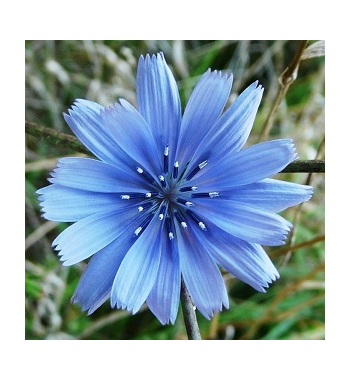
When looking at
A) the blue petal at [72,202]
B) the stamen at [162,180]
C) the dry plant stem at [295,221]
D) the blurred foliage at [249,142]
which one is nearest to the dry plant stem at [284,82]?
the blurred foliage at [249,142]

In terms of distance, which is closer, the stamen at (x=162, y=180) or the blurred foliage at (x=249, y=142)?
the stamen at (x=162, y=180)

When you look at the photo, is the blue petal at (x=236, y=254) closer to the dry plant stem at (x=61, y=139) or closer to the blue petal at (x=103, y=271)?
the blue petal at (x=103, y=271)

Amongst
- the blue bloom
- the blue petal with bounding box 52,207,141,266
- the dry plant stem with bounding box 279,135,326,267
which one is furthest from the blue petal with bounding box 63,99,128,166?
the dry plant stem with bounding box 279,135,326,267

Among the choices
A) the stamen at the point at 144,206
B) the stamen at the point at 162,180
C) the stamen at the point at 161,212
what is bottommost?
the stamen at the point at 161,212

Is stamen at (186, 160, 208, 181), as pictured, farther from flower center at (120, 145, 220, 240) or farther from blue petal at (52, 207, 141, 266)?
blue petal at (52, 207, 141, 266)

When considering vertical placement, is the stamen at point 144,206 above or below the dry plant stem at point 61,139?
below

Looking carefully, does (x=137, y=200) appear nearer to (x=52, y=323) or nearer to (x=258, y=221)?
(x=258, y=221)
